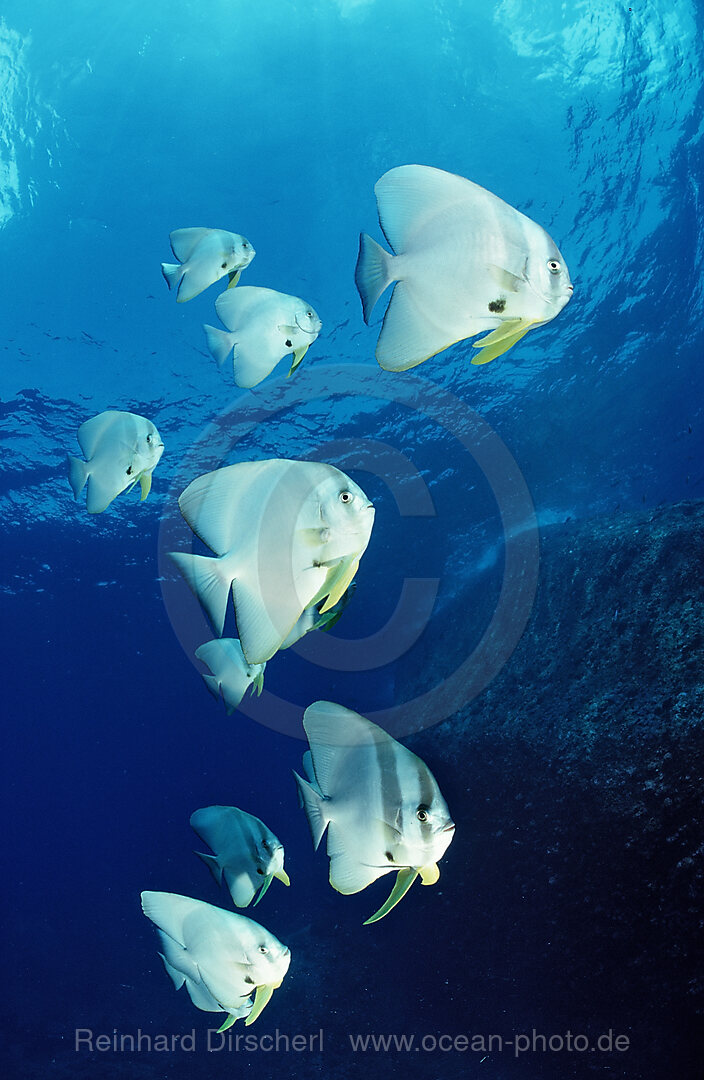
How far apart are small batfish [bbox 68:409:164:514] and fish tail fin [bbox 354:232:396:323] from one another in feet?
8.14

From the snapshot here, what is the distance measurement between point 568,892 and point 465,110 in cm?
1336

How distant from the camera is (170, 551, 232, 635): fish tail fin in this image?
1.86m

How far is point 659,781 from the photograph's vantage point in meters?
5.16

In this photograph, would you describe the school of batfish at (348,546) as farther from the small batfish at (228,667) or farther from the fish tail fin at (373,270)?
the small batfish at (228,667)

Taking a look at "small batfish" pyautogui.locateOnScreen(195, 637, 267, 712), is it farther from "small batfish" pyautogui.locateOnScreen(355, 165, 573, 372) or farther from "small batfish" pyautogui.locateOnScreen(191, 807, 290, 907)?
"small batfish" pyautogui.locateOnScreen(355, 165, 573, 372)

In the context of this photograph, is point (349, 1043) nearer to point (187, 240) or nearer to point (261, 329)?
point (261, 329)

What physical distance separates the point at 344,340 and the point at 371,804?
13.1 metres

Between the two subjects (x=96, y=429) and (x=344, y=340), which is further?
(x=344, y=340)

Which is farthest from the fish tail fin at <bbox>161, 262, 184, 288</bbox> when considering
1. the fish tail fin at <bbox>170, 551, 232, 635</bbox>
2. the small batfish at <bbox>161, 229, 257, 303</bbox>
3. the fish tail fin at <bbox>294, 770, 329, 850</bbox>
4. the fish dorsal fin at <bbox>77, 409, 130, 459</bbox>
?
the fish tail fin at <bbox>294, 770, 329, 850</bbox>

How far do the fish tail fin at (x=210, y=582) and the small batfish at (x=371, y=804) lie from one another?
74cm

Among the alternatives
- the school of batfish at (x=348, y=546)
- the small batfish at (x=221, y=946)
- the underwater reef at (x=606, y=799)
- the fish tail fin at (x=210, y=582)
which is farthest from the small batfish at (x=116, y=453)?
the underwater reef at (x=606, y=799)

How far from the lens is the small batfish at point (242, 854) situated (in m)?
3.99

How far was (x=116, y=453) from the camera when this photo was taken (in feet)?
13.3

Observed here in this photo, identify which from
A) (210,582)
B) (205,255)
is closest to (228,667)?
(210,582)
